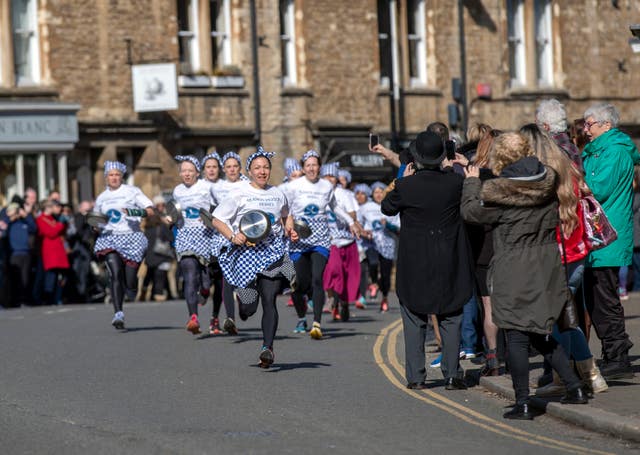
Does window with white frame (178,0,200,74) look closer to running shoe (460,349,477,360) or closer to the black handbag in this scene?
running shoe (460,349,477,360)

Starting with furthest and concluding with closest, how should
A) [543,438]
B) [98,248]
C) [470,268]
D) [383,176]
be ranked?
1. [383,176]
2. [98,248]
3. [470,268]
4. [543,438]

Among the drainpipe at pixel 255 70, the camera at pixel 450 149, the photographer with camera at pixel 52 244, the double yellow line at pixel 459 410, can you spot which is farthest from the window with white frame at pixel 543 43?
the camera at pixel 450 149

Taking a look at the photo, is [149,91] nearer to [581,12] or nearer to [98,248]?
[581,12]

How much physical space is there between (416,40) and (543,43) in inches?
166

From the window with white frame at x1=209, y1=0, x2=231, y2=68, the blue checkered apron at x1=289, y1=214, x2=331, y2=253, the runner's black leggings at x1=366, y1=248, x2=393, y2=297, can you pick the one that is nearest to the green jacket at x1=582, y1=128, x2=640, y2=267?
the blue checkered apron at x1=289, y1=214, x2=331, y2=253

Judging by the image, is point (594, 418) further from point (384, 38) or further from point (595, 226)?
point (384, 38)

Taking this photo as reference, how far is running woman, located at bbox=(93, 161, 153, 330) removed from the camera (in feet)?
64.0

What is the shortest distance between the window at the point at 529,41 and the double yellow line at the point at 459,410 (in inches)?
1107

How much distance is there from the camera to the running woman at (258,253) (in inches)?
562

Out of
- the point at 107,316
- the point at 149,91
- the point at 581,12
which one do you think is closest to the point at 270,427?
the point at 107,316

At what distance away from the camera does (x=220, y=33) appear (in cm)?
3853

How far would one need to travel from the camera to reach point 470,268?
495 inches

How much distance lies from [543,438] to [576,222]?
64.9 inches

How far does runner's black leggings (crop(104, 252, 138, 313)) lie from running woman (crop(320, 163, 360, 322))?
247cm
